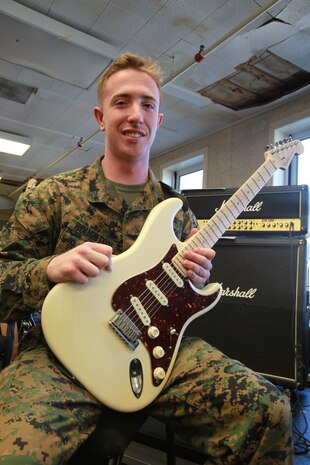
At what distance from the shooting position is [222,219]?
3.40 feet

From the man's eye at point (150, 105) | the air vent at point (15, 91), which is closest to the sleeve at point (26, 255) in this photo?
the man's eye at point (150, 105)

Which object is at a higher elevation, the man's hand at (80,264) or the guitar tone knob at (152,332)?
the man's hand at (80,264)

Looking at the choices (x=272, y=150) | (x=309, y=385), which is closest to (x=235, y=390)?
(x=272, y=150)

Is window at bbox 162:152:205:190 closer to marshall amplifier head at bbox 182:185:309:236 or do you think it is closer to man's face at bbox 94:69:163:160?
marshall amplifier head at bbox 182:185:309:236

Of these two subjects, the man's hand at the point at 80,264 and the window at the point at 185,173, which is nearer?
the man's hand at the point at 80,264

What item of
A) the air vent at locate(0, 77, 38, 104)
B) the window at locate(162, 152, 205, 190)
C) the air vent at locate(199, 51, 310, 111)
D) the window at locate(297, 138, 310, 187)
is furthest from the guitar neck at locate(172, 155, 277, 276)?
the window at locate(162, 152, 205, 190)

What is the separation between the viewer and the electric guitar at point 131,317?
703mm

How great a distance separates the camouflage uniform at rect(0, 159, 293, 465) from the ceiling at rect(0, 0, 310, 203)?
1.71 m

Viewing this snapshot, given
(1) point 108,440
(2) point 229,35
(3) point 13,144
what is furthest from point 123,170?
(3) point 13,144

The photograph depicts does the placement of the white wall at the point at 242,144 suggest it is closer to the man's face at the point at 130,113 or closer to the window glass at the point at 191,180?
the window glass at the point at 191,180

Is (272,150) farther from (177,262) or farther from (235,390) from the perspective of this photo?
(235,390)

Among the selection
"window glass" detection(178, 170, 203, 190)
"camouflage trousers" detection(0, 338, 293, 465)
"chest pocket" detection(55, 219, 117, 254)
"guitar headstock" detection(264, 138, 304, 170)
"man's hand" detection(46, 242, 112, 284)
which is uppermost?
"window glass" detection(178, 170, 203, 190)

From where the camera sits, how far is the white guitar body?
0.70 metres

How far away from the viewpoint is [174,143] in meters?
4.66
